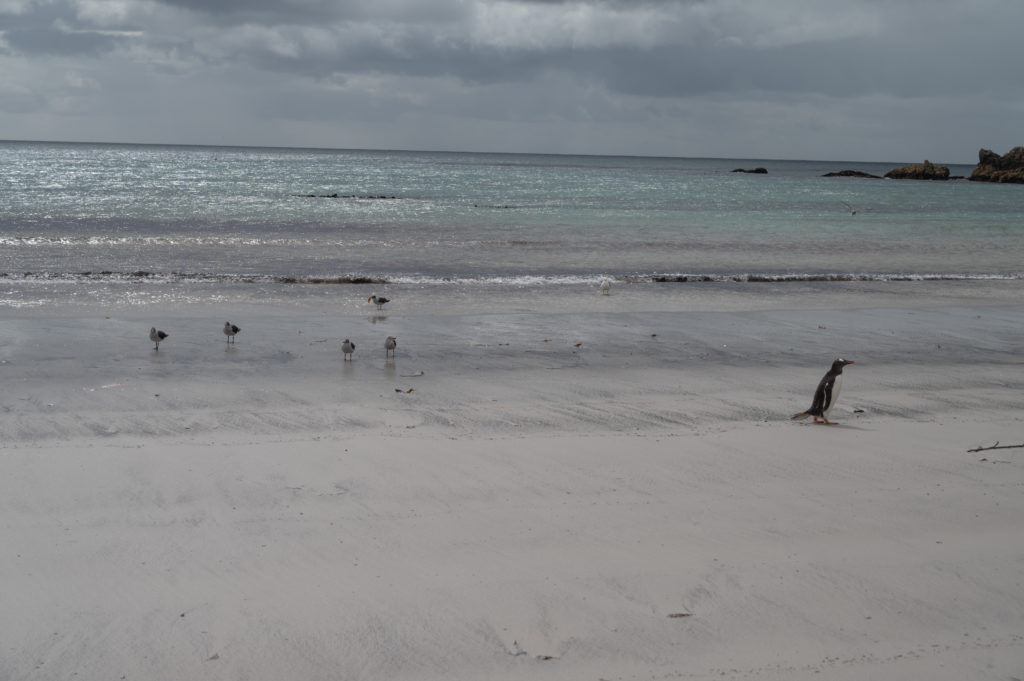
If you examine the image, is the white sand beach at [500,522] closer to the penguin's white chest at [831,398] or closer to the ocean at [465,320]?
the ocean at [465,320]

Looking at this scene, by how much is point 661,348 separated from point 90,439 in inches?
278

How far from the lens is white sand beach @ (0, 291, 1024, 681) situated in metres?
4.27

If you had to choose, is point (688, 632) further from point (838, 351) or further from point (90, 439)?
point (838, 351)

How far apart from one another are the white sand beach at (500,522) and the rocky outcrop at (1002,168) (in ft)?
363

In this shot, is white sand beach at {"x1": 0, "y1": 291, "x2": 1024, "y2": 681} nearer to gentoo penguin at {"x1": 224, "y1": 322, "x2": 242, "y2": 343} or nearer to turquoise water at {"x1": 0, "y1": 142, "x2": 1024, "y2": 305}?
gentoo penguin at {"x1": 224, "y1": 322, "x2": 242, "y2": 343}

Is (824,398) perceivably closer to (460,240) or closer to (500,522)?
(500,522)

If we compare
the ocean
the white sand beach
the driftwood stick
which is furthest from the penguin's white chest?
the driftwood stick

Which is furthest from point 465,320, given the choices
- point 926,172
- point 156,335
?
point 926,172

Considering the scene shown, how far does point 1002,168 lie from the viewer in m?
109

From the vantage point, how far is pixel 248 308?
14773mm

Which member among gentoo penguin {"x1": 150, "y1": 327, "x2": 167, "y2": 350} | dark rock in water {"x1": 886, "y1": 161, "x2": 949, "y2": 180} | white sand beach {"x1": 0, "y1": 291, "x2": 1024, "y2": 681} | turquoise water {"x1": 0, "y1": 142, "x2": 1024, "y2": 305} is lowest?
white sand beach {"x1": 0, "y1": 291, "x2": 1024, "y2": 681}

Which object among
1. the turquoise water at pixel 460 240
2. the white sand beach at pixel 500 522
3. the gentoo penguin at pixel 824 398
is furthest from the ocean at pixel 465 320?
the gentoo penguin at pixel 824 398

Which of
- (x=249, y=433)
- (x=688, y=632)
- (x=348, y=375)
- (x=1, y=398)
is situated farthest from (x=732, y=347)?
(x=1, y=398)

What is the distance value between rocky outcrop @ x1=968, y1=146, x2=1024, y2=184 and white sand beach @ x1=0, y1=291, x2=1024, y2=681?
111m
